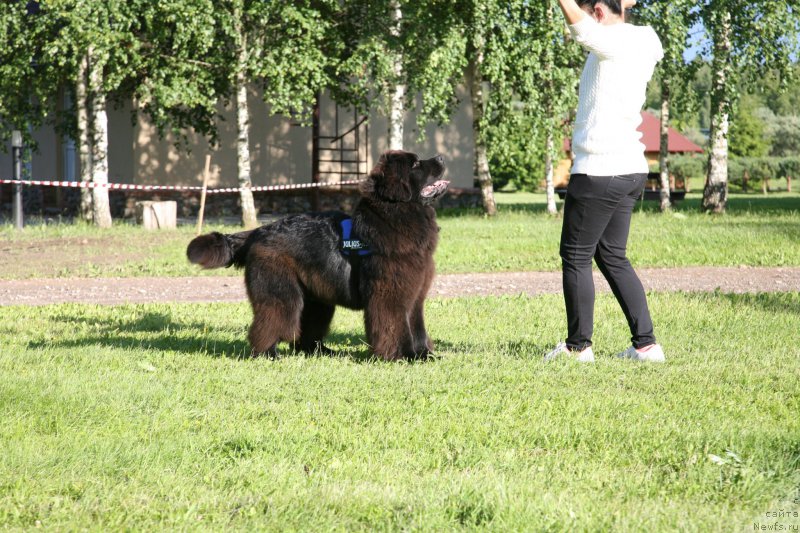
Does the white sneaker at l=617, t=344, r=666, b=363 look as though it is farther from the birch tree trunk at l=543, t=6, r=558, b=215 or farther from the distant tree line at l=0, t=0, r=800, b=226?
the birch tree trunk at l=543, t=6, r=558, b=215

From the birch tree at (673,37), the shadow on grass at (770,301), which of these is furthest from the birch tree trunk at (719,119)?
the shadow on grass at (770,301)

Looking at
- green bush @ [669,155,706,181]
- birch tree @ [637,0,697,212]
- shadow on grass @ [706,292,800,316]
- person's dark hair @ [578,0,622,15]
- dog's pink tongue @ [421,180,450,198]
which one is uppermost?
birch tree @ [637,0,697,212]

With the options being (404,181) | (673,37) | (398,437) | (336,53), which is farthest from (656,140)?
(398,437)

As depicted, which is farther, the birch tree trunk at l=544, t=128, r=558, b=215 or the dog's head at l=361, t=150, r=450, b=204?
the birch tree trunk at l=544, t=128, r=558, b=215

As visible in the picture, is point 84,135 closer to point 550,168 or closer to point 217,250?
point 550,168

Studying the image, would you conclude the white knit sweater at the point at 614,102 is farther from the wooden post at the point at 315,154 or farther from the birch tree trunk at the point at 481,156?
the wooden post at the point at 315,154

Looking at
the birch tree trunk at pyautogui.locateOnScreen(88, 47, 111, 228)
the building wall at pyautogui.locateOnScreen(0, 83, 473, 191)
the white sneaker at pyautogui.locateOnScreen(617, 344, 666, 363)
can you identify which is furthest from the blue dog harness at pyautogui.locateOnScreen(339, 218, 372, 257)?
the building wall at pyautogui.locateOnScreen(0, 83, 473, 191)

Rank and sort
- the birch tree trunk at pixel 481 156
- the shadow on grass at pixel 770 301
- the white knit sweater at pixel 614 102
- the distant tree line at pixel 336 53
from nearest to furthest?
the white knit sweater at pixel 614 102
the shadow on grass at pixel 770 301
the distant tree line at pixel 336 53
the birch tree trunk at pixel 481 156

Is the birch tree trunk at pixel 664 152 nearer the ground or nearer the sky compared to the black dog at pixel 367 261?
nearer the sky

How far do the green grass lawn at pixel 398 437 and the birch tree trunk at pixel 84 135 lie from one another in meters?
13.0

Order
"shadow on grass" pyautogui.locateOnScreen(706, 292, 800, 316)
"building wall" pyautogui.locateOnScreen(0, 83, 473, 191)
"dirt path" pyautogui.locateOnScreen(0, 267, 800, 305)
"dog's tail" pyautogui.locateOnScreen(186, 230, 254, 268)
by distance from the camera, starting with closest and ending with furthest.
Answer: "dog's tail" pyautogui.locateOnScreen(186, 230, 254, 268) < "shadow on grass" pyautogui.locateOnScreen(706, 292, 800, 316) < "dirt path" pyautogui.locateOnScreen(0, 267, 800, 305) < "building wall" pyautogui.locateOnScreen(0, 83, 473, 191)

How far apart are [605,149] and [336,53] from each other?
14558 millimetres

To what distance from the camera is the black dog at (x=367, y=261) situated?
248 inches

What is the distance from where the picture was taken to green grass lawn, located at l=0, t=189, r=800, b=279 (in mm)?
12414
